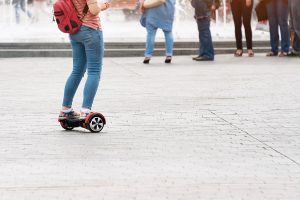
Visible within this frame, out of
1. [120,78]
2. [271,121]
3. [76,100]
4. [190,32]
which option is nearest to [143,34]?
[190,32]

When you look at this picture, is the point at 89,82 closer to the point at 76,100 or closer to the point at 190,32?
the point at 76,100

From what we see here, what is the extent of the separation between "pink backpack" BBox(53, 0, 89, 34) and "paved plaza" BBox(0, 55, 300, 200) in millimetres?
942

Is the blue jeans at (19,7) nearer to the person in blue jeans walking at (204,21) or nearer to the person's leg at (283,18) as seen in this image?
the person in blue jeans walking at (204,21)

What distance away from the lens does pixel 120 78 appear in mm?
15375

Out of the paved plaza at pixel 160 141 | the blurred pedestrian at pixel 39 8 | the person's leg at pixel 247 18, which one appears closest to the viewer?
the paved plaza at pixel 160 141

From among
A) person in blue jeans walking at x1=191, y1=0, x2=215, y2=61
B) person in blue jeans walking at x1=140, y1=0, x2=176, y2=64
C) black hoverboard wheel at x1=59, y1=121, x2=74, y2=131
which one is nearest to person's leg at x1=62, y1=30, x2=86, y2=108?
black hoverboard wheel at x1=59, y1=121, x2=74, y2=131

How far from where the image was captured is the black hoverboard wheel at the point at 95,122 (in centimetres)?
927

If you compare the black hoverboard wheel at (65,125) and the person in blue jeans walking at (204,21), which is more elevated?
the black hoverboard wheel at (65,125)

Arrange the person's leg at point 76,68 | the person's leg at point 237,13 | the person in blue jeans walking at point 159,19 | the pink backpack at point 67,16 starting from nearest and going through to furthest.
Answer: the pink backpack at point 67,16, the person's leg at point 76,68, the person in blue jeans walking at point 159,19, the person's leg at point 237,13

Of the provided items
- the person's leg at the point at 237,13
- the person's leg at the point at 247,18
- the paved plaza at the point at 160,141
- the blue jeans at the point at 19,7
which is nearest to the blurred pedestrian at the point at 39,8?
the blue jeans at the point at 19,7

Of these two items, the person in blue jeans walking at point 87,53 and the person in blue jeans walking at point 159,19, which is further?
the person in blue jeans walking at point 159,19

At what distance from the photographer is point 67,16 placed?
917 cm

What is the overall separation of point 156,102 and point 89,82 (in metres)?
2.51

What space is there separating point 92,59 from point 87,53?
69 millimetres
